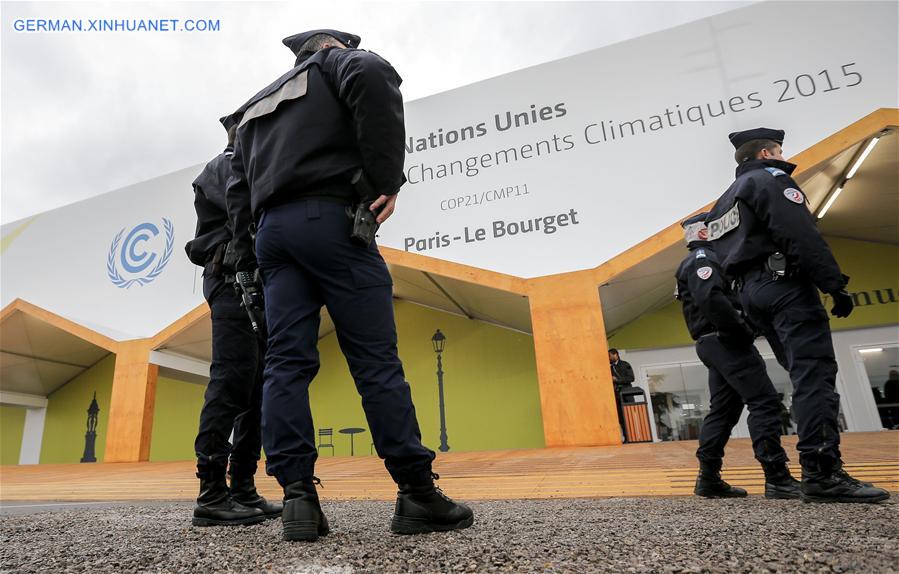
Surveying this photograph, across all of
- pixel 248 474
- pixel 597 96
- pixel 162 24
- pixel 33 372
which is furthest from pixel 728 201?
pixel 33 372

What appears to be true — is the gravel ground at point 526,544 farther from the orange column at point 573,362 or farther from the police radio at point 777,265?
the orange column at point 573,362

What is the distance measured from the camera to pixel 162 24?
7.97 metres

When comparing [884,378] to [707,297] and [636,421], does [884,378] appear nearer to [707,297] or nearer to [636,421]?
[636,421]

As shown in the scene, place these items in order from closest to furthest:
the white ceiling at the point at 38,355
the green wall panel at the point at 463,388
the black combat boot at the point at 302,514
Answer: the black combat boot at the point at 302,514
the green wall panel at the point at 463,388
the white ceiling at the point at 38,355

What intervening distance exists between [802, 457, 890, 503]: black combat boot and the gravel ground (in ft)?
0.21

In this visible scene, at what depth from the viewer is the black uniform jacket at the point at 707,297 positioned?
238 cm

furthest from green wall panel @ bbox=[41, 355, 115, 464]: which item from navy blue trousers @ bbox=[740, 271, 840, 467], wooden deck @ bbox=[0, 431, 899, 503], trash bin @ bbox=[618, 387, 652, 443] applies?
navy blue trousers @ bbox=[740, 271, 840, 467]

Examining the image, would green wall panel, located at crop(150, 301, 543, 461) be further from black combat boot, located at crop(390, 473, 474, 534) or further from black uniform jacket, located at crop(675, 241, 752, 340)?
black combat boot, located at crop(390, 473, 474, 534)

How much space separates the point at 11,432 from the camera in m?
14.0

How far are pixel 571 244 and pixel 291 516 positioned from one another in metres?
6.35

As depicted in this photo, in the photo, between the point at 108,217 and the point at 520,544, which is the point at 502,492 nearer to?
the point at 520,544


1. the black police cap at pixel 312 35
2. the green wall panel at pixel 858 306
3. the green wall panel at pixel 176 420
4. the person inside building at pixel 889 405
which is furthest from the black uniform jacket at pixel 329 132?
the green wall panel at pixel 176 420

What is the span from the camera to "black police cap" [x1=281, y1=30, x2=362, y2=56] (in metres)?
1.83

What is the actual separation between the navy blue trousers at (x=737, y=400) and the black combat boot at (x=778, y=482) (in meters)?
0.03
